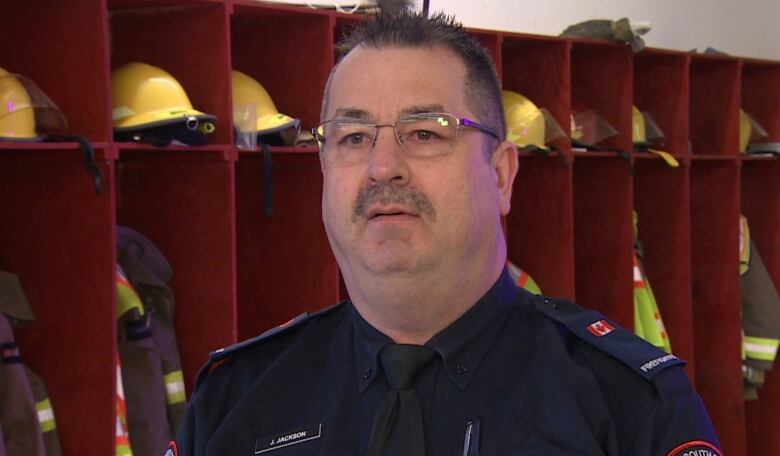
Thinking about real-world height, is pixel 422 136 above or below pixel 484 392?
above

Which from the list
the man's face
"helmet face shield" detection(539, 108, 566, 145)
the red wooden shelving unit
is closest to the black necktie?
the man's face

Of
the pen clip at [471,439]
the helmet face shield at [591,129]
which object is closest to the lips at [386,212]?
the pen clip at [471,439]

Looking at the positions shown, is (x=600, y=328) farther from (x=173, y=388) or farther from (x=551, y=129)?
(x=551, y=129)

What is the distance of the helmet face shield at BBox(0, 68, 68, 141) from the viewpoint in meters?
2.42

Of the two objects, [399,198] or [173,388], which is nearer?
[399,198]

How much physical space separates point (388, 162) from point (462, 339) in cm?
26

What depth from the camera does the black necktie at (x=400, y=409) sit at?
4.26ft

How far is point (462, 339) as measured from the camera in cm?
135

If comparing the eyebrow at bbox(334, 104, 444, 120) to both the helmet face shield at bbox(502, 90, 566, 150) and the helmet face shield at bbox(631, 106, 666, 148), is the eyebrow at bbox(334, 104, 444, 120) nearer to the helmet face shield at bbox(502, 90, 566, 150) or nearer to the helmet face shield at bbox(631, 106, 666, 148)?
the helmet face shield at bbox(502, 90, 566, 150)

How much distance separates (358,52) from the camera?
1.42m

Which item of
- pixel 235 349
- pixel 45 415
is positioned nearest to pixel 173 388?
pixel 45 415

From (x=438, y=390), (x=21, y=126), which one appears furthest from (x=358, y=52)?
(x=21, y=126)

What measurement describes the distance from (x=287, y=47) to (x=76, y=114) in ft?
2.79

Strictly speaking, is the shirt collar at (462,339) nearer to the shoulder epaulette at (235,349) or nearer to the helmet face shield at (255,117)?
the shoulder epaulette at (235,349)
